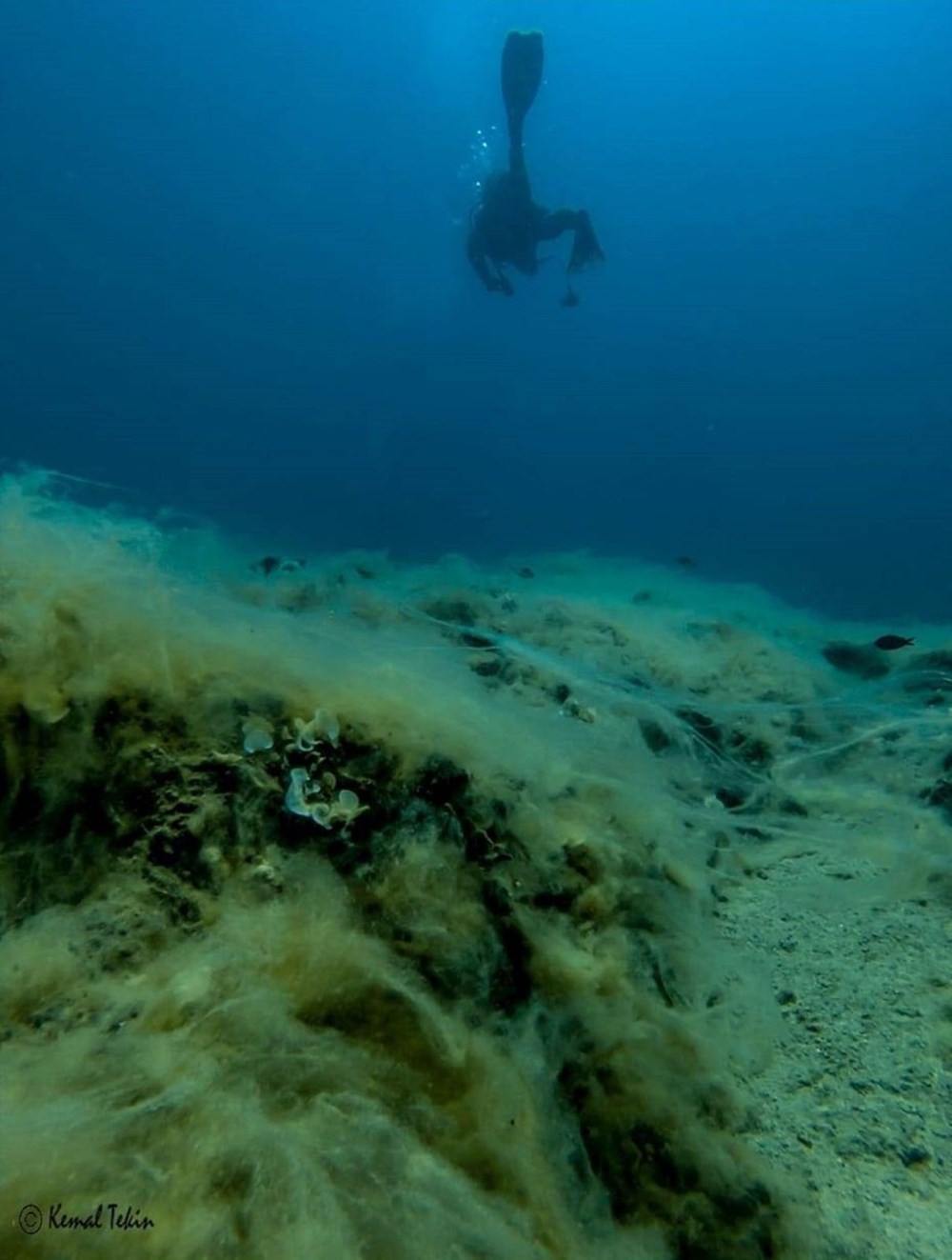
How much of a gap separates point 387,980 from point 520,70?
2552 cm

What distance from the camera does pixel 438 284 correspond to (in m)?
164

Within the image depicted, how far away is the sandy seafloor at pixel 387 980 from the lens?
1.59 m

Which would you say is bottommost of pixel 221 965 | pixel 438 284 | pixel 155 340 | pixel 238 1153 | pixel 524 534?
pixel 238 1153

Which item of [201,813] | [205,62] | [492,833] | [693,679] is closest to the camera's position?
[201,813]

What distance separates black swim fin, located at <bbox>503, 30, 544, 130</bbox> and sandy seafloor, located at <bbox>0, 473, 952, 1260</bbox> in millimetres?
Result: 23134

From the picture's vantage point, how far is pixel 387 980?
205 cm

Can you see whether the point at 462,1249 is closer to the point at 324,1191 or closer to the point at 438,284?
the point at 324,1191

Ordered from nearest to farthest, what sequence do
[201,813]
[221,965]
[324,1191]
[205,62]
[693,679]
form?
[324,1191], [221,965], [201,813], [693,679], [205,62]

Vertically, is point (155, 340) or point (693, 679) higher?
point (155, 340)

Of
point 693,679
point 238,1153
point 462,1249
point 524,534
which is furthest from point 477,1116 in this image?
point 524,534

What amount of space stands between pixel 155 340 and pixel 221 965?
5812 inches

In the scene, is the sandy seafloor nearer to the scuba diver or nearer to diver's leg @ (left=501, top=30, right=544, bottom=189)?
the scuba diver

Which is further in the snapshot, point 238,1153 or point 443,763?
point 443,763

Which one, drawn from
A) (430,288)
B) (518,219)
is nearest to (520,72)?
(518,219)
